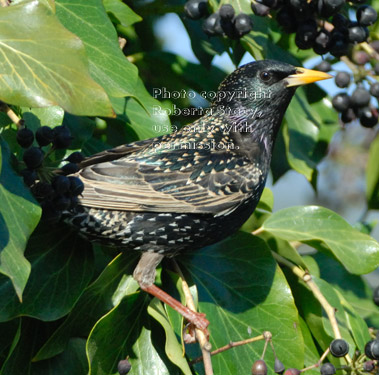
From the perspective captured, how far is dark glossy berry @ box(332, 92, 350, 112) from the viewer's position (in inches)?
123

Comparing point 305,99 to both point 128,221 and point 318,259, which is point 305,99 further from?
point 128,221

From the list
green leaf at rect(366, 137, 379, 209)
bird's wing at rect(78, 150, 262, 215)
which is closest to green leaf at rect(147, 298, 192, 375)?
bird's wing at rect(78, 150, 262, 215)

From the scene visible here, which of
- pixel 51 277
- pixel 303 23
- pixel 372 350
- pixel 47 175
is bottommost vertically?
pixel 372 350

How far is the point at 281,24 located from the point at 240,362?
1346 mm

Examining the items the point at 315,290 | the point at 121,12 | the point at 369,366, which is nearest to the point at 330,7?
the point at 121,12

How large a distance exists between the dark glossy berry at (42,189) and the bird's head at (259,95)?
1.26m

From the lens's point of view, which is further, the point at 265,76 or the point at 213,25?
the point at 265,76

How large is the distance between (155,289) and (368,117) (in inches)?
49.8

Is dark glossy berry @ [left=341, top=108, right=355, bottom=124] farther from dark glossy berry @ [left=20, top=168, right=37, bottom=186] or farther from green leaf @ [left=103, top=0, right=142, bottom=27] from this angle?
dark glossy berry @ [left=20, top=168, right=37, bottom=186]

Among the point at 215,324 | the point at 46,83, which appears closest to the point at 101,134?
the point at 215,324

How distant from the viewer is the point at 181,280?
2619mm

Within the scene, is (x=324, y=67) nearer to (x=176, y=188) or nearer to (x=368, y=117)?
(x=368, y=117)

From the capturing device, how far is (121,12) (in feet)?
9.61

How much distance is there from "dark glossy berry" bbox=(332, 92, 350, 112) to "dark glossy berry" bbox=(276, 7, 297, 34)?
404 mm
